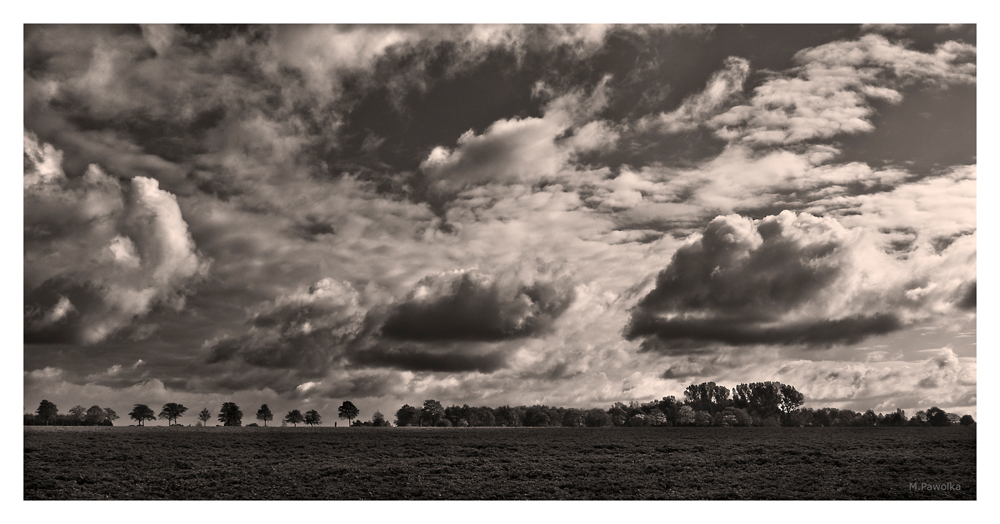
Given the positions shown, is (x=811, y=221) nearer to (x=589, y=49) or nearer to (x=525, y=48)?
(x=589, y=49)

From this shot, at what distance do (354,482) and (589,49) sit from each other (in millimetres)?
20694

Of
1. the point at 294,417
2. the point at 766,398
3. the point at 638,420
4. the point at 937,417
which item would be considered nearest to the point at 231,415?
the point at 294,417

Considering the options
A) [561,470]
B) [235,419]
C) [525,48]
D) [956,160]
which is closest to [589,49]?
[525,48]

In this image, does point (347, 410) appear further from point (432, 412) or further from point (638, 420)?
point (638, 420)

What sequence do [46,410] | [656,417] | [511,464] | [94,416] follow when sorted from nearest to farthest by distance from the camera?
[46,410] → [511,464] → [94,416] → [656,417]

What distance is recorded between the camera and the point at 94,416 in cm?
2900

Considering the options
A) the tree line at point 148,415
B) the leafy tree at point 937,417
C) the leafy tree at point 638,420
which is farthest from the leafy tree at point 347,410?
the leafy tree at point 937,417

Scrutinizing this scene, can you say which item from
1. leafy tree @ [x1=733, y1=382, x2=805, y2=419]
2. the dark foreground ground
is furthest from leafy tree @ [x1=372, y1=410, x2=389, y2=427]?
leafy tree @ [x1=733, y1=382, x2=805, y2=419]

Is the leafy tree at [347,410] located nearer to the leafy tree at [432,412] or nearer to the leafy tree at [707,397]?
the leafy tree at [432,412]

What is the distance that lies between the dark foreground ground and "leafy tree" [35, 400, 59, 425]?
132 cm

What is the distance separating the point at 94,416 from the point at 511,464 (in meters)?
21.1

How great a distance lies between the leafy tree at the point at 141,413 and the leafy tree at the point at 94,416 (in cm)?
151

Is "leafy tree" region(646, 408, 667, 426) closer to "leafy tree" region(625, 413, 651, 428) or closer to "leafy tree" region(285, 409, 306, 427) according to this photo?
"leafy tree" region(625, 413, 651, 428)

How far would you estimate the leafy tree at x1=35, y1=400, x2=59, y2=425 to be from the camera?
2414cm
